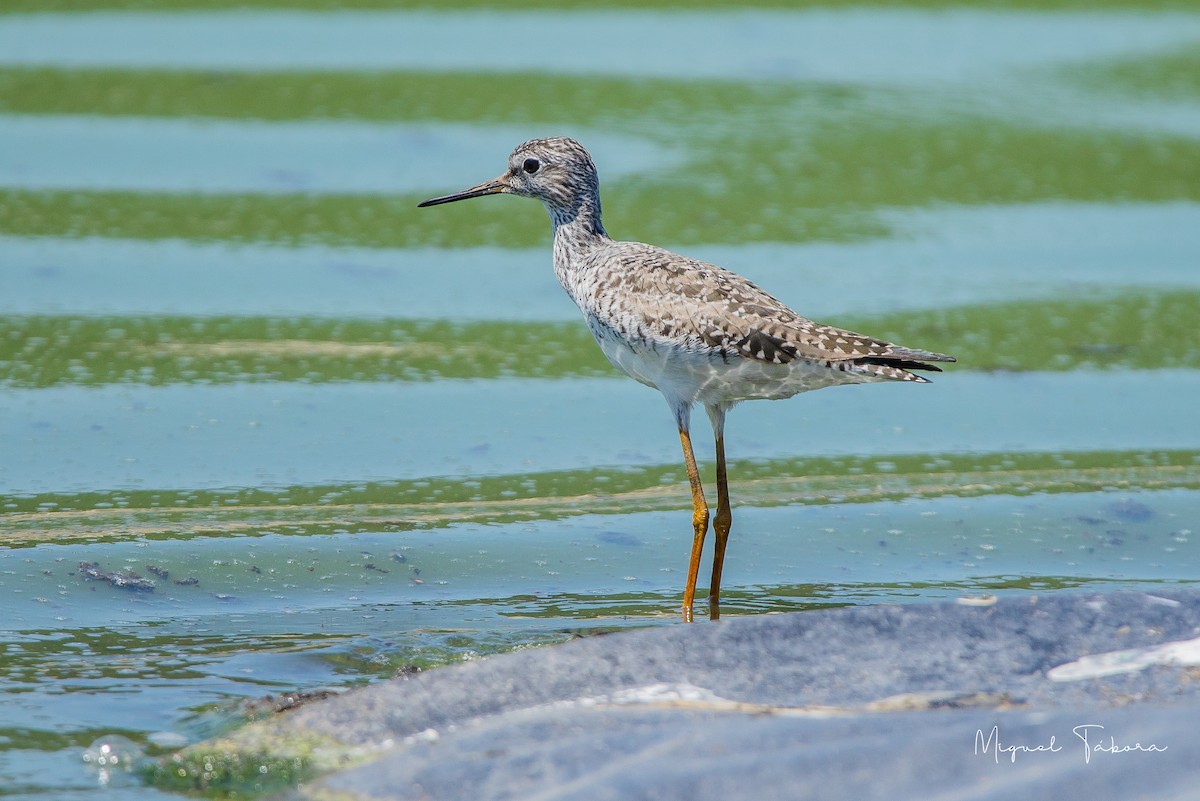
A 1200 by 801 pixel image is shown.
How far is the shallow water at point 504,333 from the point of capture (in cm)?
480

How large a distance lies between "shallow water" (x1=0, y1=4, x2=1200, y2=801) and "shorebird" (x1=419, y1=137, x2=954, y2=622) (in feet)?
1.61

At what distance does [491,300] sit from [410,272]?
48 centimetres

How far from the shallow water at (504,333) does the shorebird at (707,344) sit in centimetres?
49

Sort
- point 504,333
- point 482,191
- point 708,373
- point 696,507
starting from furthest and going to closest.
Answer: point 504,333
point 482,191
point 696,507
point 708,373

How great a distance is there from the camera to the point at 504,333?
689 centimetres

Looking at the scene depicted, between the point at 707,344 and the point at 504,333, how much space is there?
84.3 inches

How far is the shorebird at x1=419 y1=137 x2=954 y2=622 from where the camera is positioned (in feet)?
15.7
